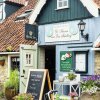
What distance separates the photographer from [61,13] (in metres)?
15.6

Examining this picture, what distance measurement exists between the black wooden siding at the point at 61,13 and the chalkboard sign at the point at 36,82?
268 cm

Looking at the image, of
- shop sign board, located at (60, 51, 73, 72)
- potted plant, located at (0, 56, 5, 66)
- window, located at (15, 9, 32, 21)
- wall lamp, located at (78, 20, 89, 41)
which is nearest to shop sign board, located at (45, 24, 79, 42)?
wall lamp, located at (78, 20, 89, 41)

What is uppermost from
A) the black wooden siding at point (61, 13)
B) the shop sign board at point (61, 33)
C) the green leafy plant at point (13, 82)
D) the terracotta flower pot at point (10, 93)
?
the black wooden siding at point (61, 13)

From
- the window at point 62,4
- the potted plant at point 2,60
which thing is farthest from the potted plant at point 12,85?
the window at point 62,4

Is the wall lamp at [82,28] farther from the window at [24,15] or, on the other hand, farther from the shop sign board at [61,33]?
the window at [24,15]

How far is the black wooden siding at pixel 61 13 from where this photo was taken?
1486cm

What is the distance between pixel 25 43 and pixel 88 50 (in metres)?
4.03

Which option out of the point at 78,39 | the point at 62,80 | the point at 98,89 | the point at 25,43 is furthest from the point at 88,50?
the point at 25,43

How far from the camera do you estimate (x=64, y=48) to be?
15.5m

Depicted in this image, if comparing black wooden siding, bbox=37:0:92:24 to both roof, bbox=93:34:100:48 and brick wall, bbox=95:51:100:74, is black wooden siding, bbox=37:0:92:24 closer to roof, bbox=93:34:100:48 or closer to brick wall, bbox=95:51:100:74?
roof, bbox=93:34:100:48

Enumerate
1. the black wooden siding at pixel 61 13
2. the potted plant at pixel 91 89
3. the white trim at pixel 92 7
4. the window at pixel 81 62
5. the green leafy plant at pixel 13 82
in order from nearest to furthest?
the potted plant at pixel 91 89 < the white trim at pixel 92 7 < the window at pixel 81 62 < the black wooden siding at pixel 61 13 < the green leafy plant at pixel 13 82

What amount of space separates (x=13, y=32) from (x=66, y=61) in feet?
15.5

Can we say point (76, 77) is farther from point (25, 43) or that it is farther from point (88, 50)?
point (25, 43)

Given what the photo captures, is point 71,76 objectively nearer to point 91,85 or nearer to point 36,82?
point 36,82
